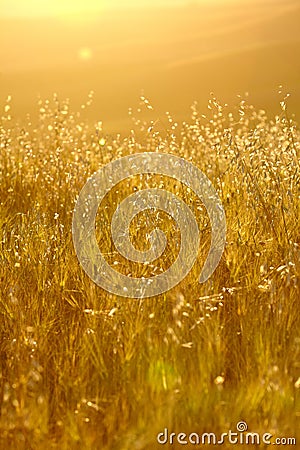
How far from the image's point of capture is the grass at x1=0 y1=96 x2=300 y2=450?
2.88m

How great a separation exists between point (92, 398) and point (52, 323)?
1.88ft

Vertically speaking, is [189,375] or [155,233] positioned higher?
[155,233]

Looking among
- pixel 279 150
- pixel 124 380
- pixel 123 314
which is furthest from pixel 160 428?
pixel 279 150

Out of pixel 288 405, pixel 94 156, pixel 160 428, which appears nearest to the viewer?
pixel 160 428

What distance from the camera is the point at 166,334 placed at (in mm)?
3299

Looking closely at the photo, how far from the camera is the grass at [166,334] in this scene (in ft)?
9.45

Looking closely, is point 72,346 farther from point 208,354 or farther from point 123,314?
point 208,354

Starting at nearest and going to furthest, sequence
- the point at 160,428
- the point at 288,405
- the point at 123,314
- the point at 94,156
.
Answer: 1. the point at 160,428
2. the point at 288,405
3. the point at 123,314
4. the point at 94,156

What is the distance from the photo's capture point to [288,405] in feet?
9.71

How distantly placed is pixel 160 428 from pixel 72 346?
81 centimetres

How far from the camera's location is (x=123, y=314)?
3.38 m

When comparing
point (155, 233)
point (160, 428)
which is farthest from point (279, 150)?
point (160, 428)

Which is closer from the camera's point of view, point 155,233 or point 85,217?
point 155,233

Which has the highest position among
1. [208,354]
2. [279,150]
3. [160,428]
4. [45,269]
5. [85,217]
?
[279,150]
